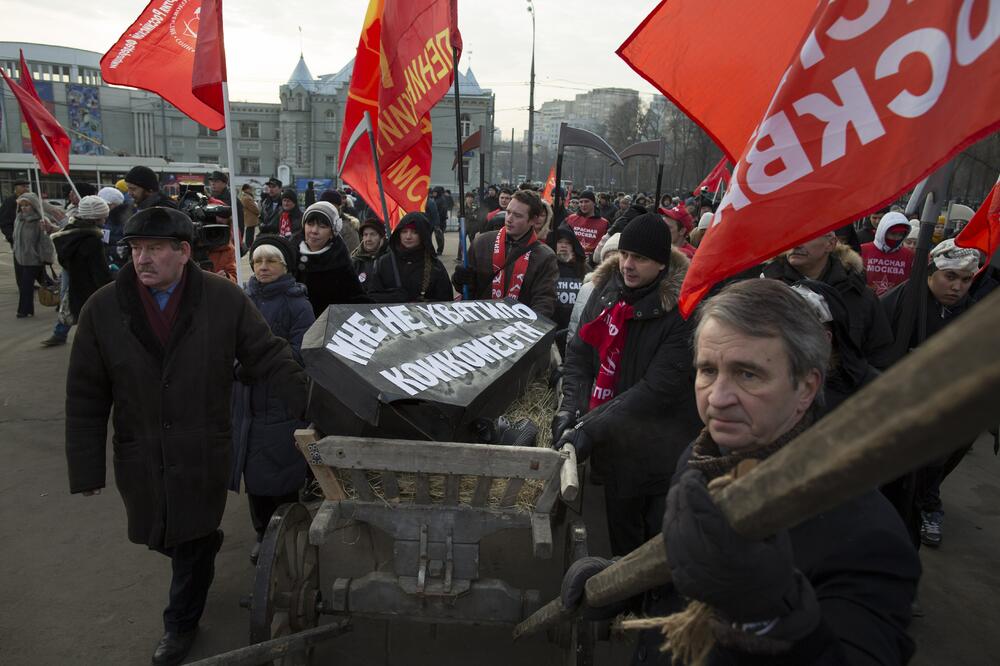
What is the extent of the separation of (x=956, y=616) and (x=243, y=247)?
17.3 metres

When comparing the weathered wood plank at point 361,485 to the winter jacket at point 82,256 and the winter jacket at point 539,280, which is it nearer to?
the winter jacket at point 539,280

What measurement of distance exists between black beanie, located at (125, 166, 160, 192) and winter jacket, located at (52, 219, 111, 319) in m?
0.71

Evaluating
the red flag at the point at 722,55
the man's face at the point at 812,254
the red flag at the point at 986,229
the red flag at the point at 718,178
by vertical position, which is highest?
the red flag at the point at 718,178

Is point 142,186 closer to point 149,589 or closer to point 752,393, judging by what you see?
point 149,589

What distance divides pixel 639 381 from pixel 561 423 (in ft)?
1.57

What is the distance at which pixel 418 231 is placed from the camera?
5738 millimetres

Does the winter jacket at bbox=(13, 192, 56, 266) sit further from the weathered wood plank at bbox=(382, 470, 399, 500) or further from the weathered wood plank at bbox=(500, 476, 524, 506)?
the weathered wood plank at bbox=(500, 476, 524, 506)

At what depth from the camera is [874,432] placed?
68cm

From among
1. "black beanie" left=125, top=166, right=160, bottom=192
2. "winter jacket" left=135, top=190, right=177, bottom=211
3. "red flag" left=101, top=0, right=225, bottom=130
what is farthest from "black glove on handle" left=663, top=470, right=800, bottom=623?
"black beanie" left=125, top=166, right=160, bottom=192

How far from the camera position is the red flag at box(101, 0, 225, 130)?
18.9ft

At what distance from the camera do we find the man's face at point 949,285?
4754 millimetres

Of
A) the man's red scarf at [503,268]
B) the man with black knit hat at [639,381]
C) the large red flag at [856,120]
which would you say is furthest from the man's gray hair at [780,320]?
the man's red scarf at [503,268]

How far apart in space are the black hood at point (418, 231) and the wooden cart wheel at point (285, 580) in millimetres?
2848

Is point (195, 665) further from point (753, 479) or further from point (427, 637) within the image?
point (753, 479)
